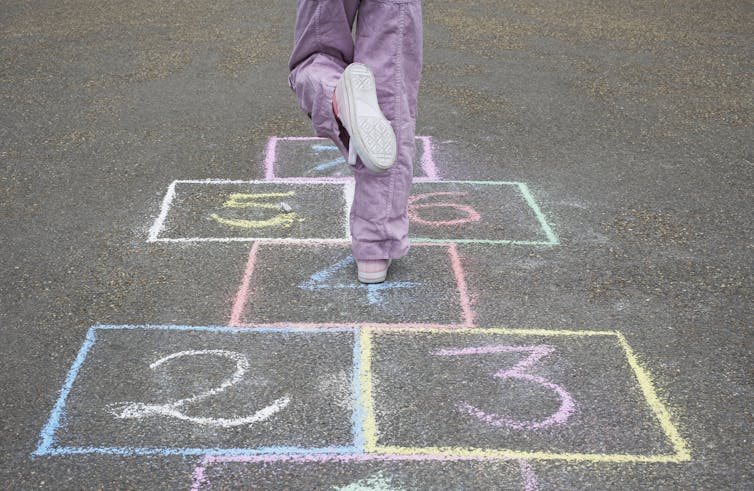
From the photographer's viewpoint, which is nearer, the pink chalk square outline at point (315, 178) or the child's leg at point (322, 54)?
the child's leg at point (322, 54)

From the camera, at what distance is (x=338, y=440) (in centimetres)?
283

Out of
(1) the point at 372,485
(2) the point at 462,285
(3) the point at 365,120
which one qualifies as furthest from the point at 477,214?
(1) the point at 372,485

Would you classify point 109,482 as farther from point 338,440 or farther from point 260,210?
point 260,210

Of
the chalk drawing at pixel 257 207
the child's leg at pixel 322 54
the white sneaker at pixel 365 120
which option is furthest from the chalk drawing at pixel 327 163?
the white sneaker at pixel 365 120

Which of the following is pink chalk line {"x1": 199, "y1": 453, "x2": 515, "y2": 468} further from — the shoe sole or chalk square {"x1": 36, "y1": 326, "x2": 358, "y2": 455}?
the shoe sole

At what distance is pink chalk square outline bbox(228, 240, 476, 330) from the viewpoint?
3.49 meters

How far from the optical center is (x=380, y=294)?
374cm

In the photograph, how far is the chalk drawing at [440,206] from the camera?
14.4 ft

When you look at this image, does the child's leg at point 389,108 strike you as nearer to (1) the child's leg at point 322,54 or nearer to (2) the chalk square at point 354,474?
(1) the child's leg at point 322,54

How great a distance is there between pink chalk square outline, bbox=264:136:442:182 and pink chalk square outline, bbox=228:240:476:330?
80 cm

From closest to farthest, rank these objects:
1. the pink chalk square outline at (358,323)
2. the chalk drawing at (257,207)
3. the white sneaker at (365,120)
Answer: the white sneaker at (365,120) → the pink chalk square outline at (358,323) → the chalk drawing at (257,207)

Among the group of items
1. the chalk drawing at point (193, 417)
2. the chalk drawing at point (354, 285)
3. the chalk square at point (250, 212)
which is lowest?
the chalk square at point (250, 212)

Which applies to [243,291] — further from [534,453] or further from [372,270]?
[534,453]

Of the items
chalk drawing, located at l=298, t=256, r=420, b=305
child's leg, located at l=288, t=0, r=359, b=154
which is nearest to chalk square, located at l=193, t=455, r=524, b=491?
chalk drawing, located at l=298, t=256, r=420, b=305
